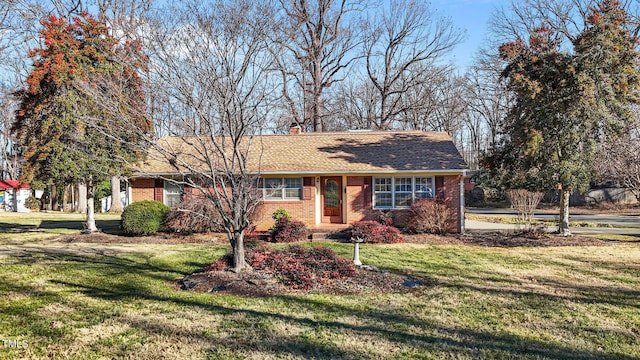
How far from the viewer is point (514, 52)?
15.5 metres

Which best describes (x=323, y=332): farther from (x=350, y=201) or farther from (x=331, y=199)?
(x=331, y=199)

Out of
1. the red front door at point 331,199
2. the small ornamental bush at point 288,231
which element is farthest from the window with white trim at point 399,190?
the small ornamental bush at point 288,231

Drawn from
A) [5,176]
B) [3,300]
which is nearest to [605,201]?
[3,300]

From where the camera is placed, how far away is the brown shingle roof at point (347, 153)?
56.2ft

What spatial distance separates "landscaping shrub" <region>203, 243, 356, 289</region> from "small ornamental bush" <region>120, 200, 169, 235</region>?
790 cm

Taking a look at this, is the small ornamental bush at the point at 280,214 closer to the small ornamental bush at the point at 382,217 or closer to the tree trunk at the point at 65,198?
the small ornamental bush at the point at 382,217

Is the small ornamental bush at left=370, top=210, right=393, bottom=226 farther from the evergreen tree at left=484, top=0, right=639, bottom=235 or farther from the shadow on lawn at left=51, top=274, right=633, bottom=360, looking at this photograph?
the shadow on lawn at left=51, top=274, right=633, bottom=360

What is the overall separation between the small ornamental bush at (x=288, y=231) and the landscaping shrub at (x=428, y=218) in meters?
4.12

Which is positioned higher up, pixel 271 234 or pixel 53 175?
pixel 53 175

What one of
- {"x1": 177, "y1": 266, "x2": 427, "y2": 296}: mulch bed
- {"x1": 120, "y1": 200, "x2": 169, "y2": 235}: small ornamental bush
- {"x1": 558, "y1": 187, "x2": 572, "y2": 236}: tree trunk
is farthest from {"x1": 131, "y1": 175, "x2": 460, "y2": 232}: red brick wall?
{"x1": 177, "y1": 266, "x2": 427, "y2": 296}: mulch bed

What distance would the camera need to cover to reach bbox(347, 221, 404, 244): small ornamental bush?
1470 centimetres

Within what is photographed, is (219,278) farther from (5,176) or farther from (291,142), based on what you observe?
(5,176)

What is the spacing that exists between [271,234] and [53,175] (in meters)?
7.93

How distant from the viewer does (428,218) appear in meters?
16.0
